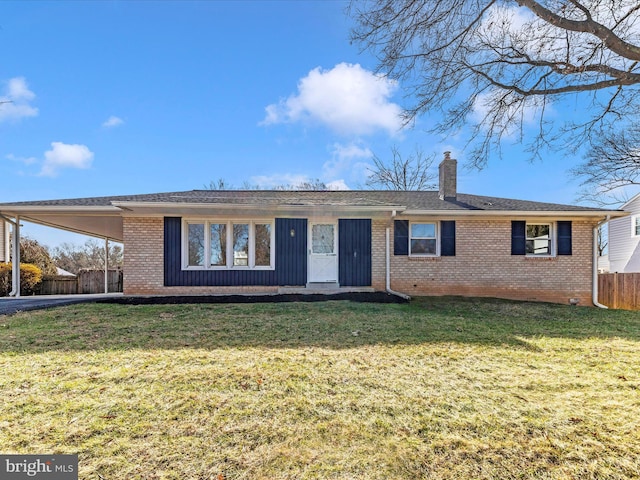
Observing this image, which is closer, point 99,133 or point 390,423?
point 390,423

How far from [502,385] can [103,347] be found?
5.26m

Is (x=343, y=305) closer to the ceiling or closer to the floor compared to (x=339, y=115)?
closer to the floor

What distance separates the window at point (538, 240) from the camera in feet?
36.0

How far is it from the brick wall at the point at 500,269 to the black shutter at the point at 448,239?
0.46ft

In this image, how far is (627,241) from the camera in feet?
62.3

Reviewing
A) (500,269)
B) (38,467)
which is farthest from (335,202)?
(38,467)

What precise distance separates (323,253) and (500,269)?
6.04 meters

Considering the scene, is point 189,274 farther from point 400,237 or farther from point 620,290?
point 620,290

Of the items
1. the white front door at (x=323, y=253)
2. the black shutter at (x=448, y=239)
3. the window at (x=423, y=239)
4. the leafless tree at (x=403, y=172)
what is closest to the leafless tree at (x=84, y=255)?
the leafless tree at (x=403, y=172)

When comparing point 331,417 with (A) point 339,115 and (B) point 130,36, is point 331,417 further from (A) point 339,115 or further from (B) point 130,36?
(A) point 339,115

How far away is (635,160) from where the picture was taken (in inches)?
731

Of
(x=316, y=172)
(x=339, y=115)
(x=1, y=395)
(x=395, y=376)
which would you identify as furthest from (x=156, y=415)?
(x=316, y=172)

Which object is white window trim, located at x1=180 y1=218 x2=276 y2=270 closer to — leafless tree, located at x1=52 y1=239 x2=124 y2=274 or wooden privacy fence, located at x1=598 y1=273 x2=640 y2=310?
wooden privacy fence, located at x1=598 y1=273 x2=640 y2=310

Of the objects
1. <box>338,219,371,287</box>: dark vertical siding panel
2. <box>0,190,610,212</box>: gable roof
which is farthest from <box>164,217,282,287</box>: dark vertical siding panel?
<box>338,219,371,287</box>: dark vertical siding panel
